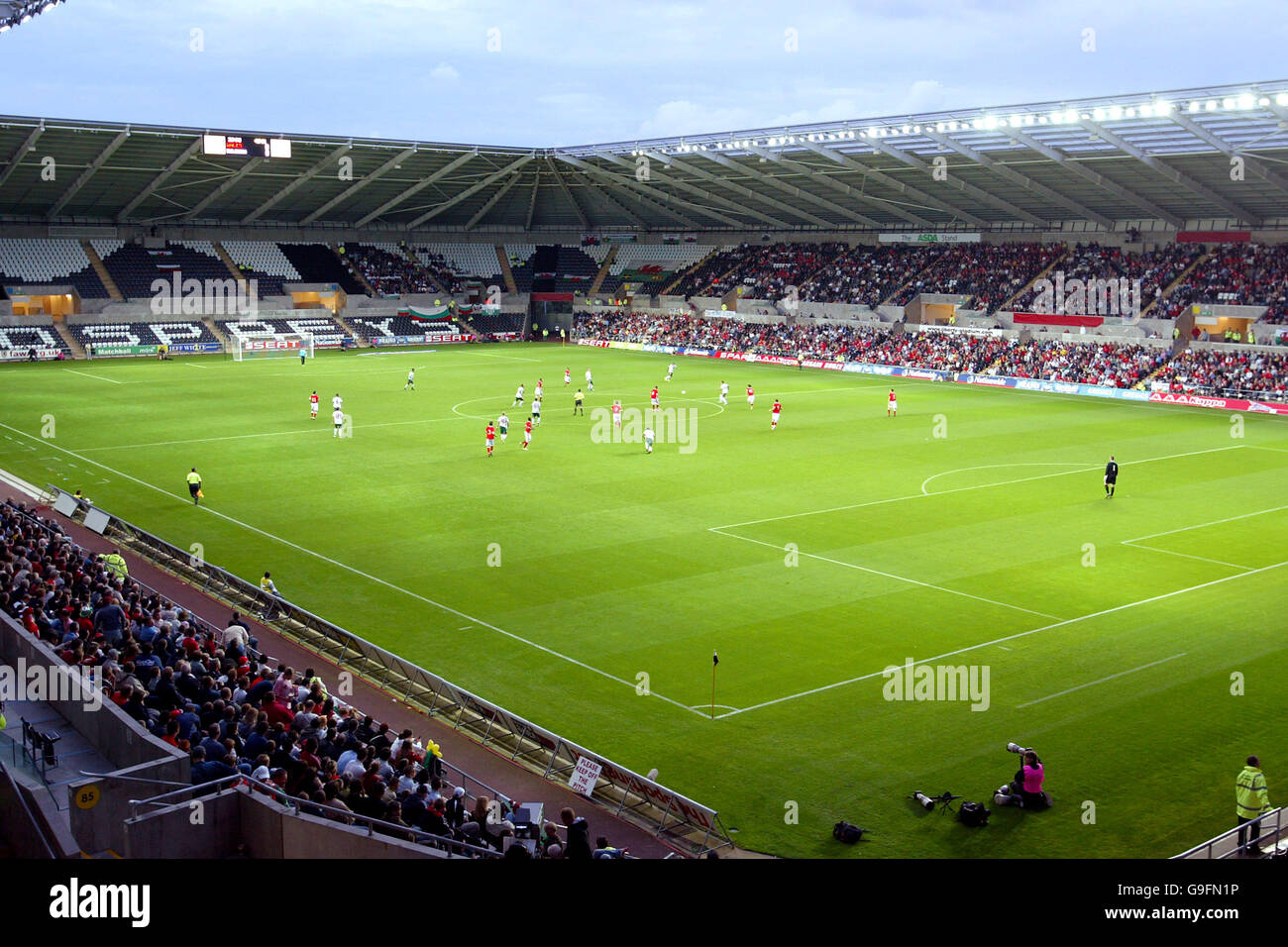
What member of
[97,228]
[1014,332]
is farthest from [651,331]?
[97,228]

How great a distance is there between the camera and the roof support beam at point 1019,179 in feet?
208

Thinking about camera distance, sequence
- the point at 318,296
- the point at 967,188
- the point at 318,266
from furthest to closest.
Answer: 1. the point at 318,266
2. the point at 318,296
3. the point at 967,188

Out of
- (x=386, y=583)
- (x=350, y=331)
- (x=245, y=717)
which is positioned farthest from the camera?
(x=350, y=331)

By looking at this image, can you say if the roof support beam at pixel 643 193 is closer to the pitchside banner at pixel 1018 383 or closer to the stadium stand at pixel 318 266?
the pitchside banner at pixel 1018 383

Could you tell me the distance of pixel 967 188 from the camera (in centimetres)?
7419

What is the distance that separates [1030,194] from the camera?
7369 cm

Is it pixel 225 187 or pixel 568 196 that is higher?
pixel 568 196

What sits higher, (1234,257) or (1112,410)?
(1234,257)

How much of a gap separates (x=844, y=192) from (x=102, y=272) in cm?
5274

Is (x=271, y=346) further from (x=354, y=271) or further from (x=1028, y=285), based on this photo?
(x=1028, y=285)

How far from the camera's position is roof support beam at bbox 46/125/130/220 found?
69.2 m

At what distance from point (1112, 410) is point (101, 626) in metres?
50.5

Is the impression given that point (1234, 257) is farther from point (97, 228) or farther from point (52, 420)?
point (97, 228)

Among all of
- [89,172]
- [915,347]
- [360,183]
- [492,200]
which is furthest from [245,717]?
[492,200]
